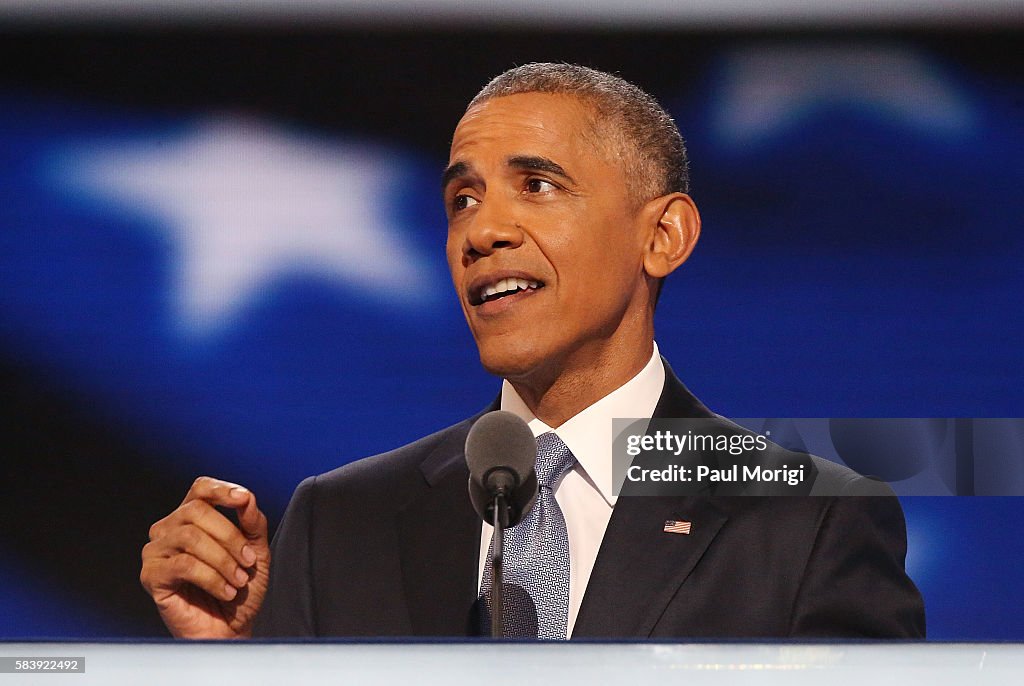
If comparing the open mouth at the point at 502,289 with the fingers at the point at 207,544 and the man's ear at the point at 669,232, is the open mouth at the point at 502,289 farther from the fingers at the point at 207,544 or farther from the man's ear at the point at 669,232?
the fingers at the point at 207,544

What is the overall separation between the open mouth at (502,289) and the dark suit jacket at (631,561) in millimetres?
320

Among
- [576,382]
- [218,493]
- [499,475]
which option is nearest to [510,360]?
[576,382]

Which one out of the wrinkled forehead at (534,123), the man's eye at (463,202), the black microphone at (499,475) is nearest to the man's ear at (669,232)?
the wrinkled forehead at (534,123)

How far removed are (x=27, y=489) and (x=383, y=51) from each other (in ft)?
4.91

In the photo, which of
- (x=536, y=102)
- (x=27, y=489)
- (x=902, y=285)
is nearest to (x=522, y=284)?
(x=536, y=102)

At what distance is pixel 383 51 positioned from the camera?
3.29 meters

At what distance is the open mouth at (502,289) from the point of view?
3.08 m

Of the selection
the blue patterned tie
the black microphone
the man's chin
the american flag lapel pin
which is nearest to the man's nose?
the man's chin

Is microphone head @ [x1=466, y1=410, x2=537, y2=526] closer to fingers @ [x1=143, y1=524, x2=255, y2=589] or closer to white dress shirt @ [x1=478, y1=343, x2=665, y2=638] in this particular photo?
white dress shirt @ [x1=478, y1=343, x2=665, y2=638]

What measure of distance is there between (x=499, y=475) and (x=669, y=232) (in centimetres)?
99

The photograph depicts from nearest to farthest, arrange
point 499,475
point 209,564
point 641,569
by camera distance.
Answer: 1. point 499,475
2. point 641,569
3. point 209,564

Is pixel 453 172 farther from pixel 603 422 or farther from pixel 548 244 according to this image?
pixel 603 422

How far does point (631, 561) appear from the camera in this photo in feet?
9.83

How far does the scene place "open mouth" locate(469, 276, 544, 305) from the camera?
3078 mm
